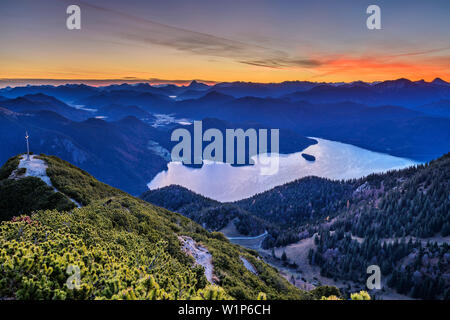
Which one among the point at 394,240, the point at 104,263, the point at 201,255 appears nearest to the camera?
the point at 104,263

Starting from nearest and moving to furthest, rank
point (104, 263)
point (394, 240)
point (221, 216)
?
1. point (104, 263)
2. point (394, 240)
3. point (221, 216)

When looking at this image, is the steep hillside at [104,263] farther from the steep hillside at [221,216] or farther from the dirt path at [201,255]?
the steep hillside at [221,216]

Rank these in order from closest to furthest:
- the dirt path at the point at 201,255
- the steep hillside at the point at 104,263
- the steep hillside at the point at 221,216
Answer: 1. the steep hillside at the point at 104,263
2. the dirt path at the point at 201,255
3. the steep hillside at the point at 221,216

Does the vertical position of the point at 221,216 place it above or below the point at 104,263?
below

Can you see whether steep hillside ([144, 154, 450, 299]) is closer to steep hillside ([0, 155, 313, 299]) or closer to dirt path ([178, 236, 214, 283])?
steep hillside ([0, 155, 313, 299])

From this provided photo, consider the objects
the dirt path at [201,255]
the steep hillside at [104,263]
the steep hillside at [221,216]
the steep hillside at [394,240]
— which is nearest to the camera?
the steep hillside at [104,263]

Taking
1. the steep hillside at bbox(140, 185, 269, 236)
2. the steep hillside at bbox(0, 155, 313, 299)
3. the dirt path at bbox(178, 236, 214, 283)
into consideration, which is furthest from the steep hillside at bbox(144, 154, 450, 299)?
the dirt path at bbox(178, 236, 214, 283)

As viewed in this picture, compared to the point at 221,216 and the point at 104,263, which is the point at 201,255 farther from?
Answer: the point at 221,216

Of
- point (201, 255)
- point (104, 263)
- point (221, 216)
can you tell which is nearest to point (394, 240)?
point (221, 216)

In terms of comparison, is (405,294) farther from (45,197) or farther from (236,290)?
(45,197)

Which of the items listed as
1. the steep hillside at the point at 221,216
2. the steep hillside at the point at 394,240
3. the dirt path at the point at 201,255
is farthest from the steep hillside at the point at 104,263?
the steep hillside at the point at 221,216

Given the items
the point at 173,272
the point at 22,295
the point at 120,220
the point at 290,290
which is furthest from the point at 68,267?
the point at 290,290
